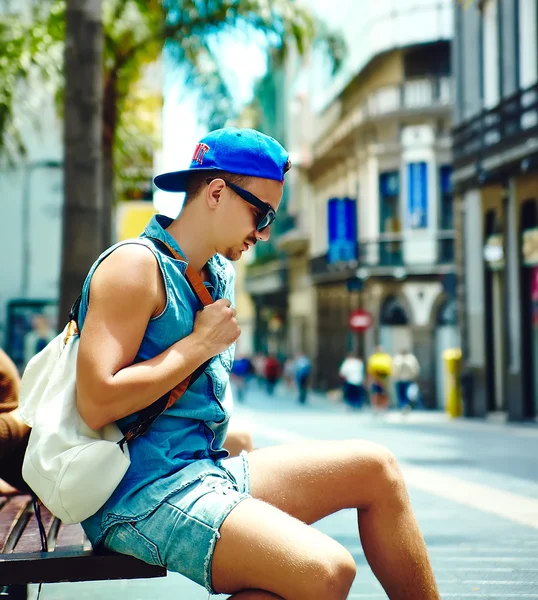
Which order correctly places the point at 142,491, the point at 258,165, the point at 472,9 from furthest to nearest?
the point at 472,9 < the point at 258,165 < the point at 142,491

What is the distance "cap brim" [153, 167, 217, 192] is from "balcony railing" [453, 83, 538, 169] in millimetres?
17826

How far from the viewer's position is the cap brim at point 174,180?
2602 millimetres

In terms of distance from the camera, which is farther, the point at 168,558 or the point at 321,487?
the point at 321,487

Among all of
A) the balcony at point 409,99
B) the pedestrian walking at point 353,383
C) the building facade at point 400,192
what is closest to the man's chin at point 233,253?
the pedestrian walking at point 353,383

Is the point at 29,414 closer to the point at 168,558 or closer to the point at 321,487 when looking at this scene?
the point at 168,558

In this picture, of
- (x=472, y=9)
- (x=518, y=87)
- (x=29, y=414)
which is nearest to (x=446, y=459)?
(x=29, y=414)

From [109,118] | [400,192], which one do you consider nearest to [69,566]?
[109,118]

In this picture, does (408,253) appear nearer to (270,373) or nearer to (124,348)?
(270,373)

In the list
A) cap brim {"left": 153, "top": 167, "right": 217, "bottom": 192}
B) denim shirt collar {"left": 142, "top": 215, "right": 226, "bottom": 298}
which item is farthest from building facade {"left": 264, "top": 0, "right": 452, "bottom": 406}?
cap brim {"left": 153, "top": 167, "right": 217, "bottom": 192}

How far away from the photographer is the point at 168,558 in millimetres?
2363

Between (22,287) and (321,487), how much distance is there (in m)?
24.5

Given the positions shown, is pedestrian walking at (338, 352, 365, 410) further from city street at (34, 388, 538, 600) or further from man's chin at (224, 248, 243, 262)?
man's chin at (224, 248, 243, 262)

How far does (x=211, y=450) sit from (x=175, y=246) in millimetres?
501

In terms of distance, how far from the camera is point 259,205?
2.55m
